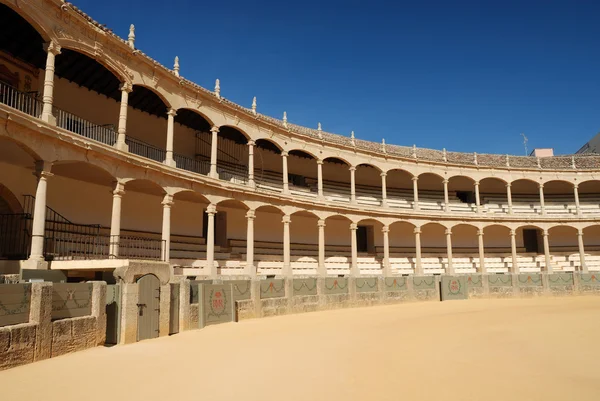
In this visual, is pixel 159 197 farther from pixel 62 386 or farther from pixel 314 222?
pixel 62 386

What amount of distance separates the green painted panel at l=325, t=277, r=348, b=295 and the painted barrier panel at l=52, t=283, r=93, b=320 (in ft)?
40.2

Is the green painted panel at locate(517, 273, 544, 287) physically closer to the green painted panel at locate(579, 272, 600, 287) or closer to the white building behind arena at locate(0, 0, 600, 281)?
the green painted panel at locate(579, 272, 600, 287)

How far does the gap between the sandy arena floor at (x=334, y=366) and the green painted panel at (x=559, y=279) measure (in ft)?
46.0

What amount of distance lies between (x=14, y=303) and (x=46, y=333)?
38.6 inches

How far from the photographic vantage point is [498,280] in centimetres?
2791

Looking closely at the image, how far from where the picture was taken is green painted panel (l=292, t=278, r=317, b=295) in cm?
1950

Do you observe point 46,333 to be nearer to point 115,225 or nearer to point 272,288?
point 115,225

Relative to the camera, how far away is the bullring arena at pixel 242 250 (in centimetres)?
883

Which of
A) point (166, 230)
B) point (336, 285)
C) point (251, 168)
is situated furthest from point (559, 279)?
point (166, 230)

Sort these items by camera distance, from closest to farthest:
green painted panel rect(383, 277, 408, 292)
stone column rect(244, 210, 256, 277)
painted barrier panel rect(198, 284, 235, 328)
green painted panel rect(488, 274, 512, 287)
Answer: painted barrier panel rect(198, 284, 235, 328) < stone column rect(244, 210, 256, 277) < green painted panel rect(383, 277, 408, 292) < green painted panel rect(488, 274, 512, 287)

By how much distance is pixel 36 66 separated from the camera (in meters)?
17.6

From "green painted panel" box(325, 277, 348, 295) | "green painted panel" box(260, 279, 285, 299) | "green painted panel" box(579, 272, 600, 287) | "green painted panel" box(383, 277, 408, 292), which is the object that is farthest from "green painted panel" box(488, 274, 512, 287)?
"green painted panel" box(260, 279, 285, 299)

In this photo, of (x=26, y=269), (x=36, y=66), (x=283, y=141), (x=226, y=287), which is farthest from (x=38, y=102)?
(x=283, y=141)

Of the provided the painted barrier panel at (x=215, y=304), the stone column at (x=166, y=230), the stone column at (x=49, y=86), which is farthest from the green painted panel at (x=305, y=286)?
the stone column at (x=49, y=86)
